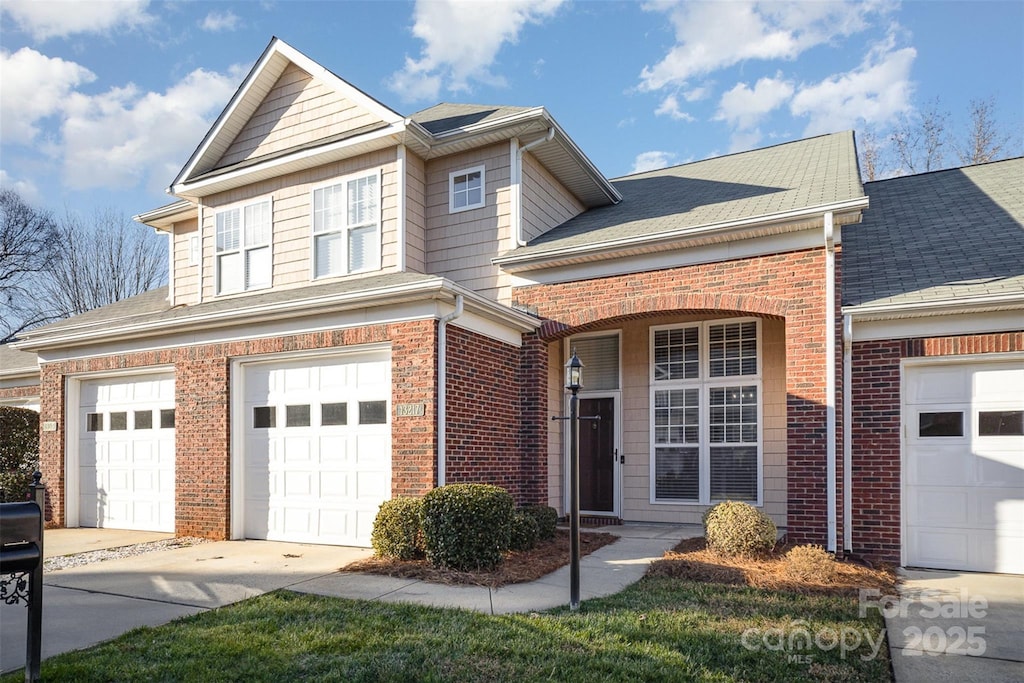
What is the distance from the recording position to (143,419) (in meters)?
11.1

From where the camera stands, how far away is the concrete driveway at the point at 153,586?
5.45 m

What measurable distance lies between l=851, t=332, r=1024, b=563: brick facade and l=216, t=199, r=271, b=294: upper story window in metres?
9.88

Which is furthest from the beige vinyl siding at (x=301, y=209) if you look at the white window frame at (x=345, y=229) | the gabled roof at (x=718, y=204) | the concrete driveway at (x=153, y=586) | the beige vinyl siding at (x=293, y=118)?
the concrete driveway at (x=153, y=586)

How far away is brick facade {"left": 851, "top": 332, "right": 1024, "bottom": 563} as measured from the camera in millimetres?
8297

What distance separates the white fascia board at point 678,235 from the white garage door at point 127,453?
246 inches

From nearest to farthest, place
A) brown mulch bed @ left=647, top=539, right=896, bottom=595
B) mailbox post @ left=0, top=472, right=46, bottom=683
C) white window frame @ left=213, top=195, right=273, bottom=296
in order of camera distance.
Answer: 1. mailbox post @ left=0, top=472, right=46, bottom=683
2. brown mulch bed @ left=647, top=539, right=896, bottom=595
3. white window frame @ left=213, top=195, right=273, bottom=296

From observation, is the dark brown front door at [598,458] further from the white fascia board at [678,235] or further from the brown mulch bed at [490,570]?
the white fascia board at [678,235]

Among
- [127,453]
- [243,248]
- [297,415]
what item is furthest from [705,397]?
[127,453]

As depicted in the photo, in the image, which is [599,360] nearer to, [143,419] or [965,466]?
[965,466]

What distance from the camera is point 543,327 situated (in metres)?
10.6

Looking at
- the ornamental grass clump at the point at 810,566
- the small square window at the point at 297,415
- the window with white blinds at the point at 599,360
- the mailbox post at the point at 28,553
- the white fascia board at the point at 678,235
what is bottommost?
the ornamental grass clump at the point at 810,566

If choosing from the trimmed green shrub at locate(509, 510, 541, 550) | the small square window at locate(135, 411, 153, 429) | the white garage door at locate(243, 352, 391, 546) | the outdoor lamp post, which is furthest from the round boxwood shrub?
the small square window at locate(135, 411, 153, 429)

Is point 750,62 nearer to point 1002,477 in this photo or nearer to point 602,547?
point 1002,477

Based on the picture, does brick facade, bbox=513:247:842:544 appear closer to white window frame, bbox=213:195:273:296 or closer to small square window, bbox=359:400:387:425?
small square window, bbox=359:400:387:425
